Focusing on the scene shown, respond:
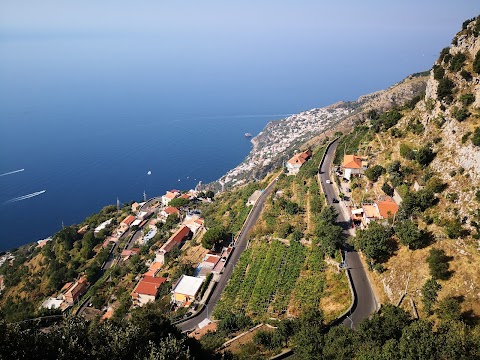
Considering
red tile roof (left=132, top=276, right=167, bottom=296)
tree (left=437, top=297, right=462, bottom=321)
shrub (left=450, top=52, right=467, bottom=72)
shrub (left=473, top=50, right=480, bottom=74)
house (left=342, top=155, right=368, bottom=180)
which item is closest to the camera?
tree (left=437, top=297, right=462, bottom=321)

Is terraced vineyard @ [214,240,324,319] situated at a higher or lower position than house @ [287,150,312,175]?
lower

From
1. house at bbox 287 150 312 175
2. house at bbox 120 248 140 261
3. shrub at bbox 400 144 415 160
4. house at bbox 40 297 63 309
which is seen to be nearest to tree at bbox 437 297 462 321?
shrub at bbox 400 144 415 160

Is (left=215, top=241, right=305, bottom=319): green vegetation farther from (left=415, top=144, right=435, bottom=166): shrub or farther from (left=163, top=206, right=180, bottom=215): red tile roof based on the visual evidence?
(left=163, top=206, right=180, bottom=215): red tile roof

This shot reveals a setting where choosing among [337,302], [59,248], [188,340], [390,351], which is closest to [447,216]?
[337,302]

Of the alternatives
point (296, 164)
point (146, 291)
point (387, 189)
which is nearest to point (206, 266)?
point (146, 291)

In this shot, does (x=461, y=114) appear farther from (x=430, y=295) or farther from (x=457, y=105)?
(x=430, y=295)

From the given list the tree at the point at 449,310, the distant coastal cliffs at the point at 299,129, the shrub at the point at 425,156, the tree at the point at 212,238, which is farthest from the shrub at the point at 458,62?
the distant coastal cliffs at the point at 299,129
